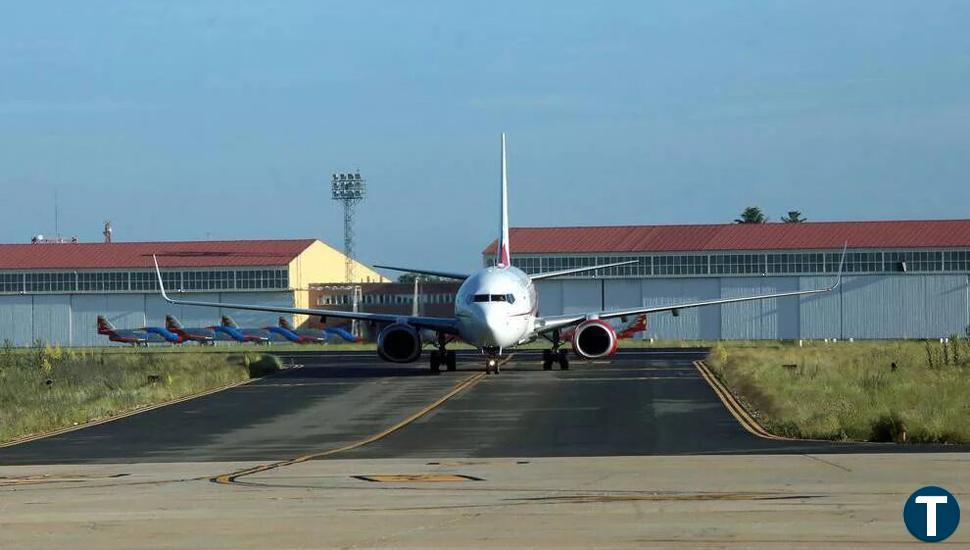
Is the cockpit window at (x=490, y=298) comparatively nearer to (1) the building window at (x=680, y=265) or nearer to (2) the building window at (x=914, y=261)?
(1) the building window at (x=680, y=265)

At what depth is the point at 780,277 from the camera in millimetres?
105438

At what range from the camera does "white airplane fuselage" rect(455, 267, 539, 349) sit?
168ft

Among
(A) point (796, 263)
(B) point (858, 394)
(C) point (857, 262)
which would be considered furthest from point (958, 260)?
(B) point (858, 394)

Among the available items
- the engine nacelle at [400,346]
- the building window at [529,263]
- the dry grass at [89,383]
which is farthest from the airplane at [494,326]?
the building window at [529,263]

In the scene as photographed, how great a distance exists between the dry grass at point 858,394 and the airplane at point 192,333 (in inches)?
2065

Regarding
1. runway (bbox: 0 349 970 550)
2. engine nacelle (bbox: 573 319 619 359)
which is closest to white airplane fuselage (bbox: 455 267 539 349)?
engine nacelle (bbox: 573 319 619 359)

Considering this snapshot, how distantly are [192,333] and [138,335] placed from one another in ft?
12.2

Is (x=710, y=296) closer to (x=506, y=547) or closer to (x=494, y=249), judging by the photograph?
(x=494, y=249)

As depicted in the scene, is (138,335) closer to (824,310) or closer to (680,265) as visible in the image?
(680,265)

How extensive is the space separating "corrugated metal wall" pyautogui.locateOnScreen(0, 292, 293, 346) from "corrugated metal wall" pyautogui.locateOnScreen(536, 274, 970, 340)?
1001 inches

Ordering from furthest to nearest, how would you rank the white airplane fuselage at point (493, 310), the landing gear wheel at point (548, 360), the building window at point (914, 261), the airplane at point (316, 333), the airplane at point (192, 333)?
the airplane at point (316, 333)
the airplane at point (192, 333)
the building window at point (914, 261)
the landing gear wheel at point (548, 360)
the white airplane fuselage at point (493, 310)

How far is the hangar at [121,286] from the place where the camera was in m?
113

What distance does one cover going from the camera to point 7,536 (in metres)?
17.1

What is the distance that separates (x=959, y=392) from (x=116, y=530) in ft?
79.1
